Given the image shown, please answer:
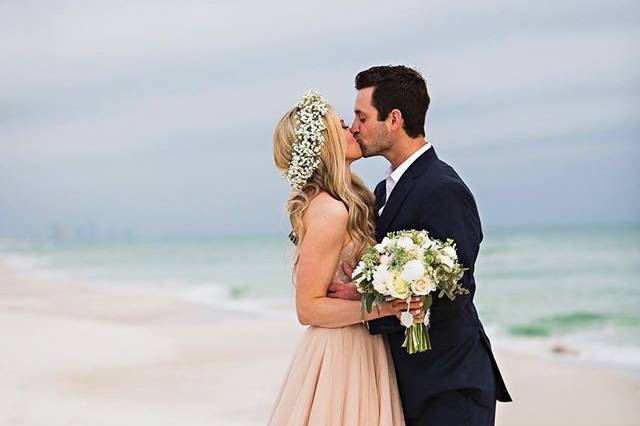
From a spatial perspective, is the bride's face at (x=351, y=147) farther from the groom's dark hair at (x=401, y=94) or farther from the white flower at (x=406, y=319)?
the white flower at (x=406, y=319)

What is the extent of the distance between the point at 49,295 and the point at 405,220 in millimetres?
16805

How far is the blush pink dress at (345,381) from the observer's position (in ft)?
12.8

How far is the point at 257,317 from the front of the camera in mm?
16125

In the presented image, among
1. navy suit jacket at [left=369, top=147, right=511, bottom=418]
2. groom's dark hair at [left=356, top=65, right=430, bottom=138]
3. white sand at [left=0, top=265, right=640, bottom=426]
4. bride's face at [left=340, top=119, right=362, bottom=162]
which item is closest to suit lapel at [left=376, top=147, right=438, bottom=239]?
navy suit jacket at [left=369, top=147, right=511, bottom=418]

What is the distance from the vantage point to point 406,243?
346cm

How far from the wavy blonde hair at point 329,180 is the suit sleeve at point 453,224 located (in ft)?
1.14

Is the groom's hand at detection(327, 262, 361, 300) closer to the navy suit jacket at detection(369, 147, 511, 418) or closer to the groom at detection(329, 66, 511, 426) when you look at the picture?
the groom at detection(329, 66, 511, 426)

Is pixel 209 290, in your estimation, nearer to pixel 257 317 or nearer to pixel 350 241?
pixel 257 317

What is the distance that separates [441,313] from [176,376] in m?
6.58

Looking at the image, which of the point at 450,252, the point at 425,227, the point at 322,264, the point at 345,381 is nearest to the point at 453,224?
the point at 425,227

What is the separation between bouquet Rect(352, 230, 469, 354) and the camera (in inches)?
134

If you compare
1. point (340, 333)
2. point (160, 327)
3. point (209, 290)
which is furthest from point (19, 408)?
point (209, 290)

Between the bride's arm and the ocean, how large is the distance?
242mm

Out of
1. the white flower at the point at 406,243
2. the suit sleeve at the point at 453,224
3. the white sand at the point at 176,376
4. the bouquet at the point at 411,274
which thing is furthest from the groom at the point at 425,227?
the white sand at the point at 176,376
